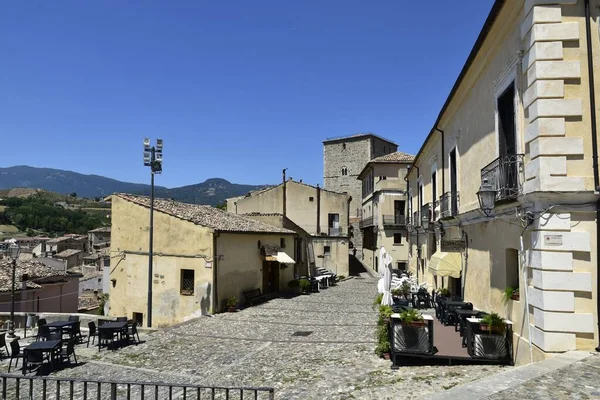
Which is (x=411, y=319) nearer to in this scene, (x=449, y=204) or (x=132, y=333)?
(x=449, y=204)

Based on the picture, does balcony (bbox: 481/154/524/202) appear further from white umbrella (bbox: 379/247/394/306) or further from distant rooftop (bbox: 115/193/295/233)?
distant rooftop (bbox: 115/193/295/233)

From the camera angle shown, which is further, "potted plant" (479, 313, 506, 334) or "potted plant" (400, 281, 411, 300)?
"potted plant" (400, 281, 411, 300)

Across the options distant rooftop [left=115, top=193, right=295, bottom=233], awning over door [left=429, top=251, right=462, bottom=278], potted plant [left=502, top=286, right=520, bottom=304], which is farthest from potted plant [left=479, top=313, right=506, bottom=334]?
distant rooftop [left=115, top=193, right=295, bottom=233]

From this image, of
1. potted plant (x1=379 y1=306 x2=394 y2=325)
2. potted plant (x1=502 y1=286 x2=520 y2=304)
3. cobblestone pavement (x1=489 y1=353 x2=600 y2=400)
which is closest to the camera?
cobblestone pavement (x1=489 y1=353 x2=600 y2=400)

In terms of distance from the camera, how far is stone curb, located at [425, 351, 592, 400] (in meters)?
5.21

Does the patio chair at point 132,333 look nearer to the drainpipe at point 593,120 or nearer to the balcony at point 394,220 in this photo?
the drainpipe at point 593,120

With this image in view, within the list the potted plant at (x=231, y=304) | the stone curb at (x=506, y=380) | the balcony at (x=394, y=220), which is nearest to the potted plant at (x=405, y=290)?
the potted plant at (x=231, y=304)

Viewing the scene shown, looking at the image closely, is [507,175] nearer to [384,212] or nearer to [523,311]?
[523,311]

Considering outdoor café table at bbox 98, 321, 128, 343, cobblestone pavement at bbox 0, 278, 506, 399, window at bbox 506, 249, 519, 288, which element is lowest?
cobblestone pavement at bbox 0, 278, 506, 399

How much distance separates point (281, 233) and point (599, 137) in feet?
59.7

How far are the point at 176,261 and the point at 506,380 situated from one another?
1454 cm

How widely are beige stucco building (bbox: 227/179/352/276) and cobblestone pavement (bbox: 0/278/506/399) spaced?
1833 cm

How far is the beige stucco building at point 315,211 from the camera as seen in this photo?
3547cm

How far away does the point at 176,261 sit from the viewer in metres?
17.8
